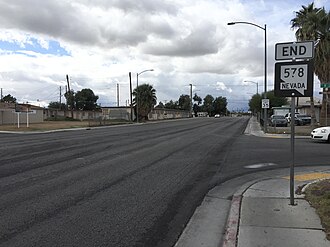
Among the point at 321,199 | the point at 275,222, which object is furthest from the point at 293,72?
the point at 275,222

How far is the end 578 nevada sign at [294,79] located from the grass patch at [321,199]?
6.28 ft

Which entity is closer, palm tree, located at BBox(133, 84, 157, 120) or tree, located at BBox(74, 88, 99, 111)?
palm tree, located at BBox(133, 84, 157, 120)

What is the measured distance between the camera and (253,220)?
629 cm

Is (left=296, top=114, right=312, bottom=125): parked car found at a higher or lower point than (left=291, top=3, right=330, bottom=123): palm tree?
lower

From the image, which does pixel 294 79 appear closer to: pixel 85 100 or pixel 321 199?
pixel 321 199

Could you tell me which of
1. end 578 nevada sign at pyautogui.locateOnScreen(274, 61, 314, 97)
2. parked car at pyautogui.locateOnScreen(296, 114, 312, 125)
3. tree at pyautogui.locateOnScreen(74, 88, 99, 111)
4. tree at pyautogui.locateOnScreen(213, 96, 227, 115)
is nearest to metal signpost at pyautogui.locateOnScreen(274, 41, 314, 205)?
end 578 nevada sign at pyautogui.locateOnScreen(274, 61, 314, 97)

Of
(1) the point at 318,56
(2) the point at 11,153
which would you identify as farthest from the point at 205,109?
(2) the point at 11,153

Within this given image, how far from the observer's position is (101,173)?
11.0m

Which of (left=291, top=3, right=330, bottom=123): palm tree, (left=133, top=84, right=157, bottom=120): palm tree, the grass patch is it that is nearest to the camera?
the grass patch

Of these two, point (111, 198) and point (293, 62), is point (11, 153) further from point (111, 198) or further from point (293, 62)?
point (293, 62)

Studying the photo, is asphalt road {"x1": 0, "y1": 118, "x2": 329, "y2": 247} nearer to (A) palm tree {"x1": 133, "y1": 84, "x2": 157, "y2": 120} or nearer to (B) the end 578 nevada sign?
(B) the end 578 nevada sign

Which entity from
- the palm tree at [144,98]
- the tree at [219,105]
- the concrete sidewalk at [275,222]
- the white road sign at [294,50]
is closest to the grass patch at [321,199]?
the concrete sidewalk at [275,222]

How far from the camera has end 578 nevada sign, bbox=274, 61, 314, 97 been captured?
6.97 m

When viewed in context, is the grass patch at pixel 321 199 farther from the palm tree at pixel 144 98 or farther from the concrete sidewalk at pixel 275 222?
the palm tree at pixel 144 98
